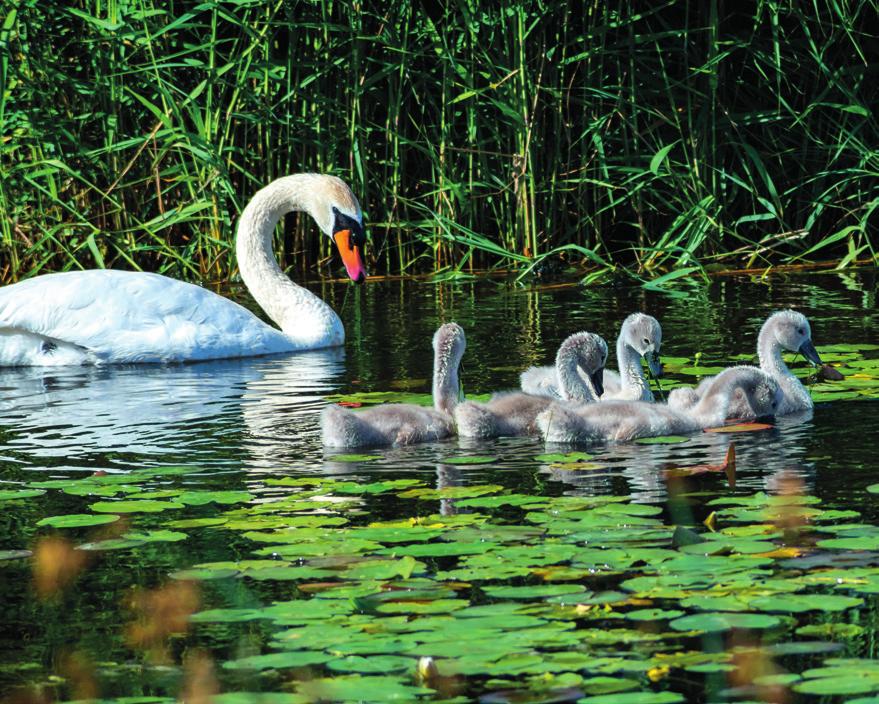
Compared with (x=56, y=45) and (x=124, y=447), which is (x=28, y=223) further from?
(x=124, y=447)

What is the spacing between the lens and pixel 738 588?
407cm

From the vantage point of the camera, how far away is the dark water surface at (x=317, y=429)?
4273 millimetres

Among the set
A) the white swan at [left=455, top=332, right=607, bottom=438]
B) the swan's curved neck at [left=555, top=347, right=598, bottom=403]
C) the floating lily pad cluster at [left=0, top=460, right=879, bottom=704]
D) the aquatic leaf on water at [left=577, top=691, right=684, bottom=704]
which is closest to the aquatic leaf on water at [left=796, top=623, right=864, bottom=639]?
the floating lily pad cluster at [left=0, top=460, right=879, bottom=704]

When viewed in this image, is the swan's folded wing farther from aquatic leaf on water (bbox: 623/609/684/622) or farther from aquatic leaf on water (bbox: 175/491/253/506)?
aquatic leaf on water (bbox: 623/609/684/622)

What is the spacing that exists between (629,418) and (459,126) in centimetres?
609

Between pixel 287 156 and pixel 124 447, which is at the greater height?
pixel 287 156

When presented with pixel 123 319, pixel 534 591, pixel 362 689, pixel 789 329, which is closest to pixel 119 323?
pixel 123 319

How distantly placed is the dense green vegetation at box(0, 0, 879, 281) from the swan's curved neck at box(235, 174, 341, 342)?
2.41 ft

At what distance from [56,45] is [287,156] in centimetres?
163

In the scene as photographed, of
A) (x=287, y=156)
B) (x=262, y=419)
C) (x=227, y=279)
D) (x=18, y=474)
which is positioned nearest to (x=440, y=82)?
(x=287, y=156)

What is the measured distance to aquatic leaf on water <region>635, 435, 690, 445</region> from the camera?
605 cm

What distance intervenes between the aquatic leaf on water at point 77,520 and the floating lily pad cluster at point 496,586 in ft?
0.03

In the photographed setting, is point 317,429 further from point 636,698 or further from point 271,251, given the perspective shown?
point 271,251

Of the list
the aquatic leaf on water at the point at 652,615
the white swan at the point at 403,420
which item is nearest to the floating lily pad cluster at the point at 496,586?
the aquatic leaf on water at the point at 652,615
